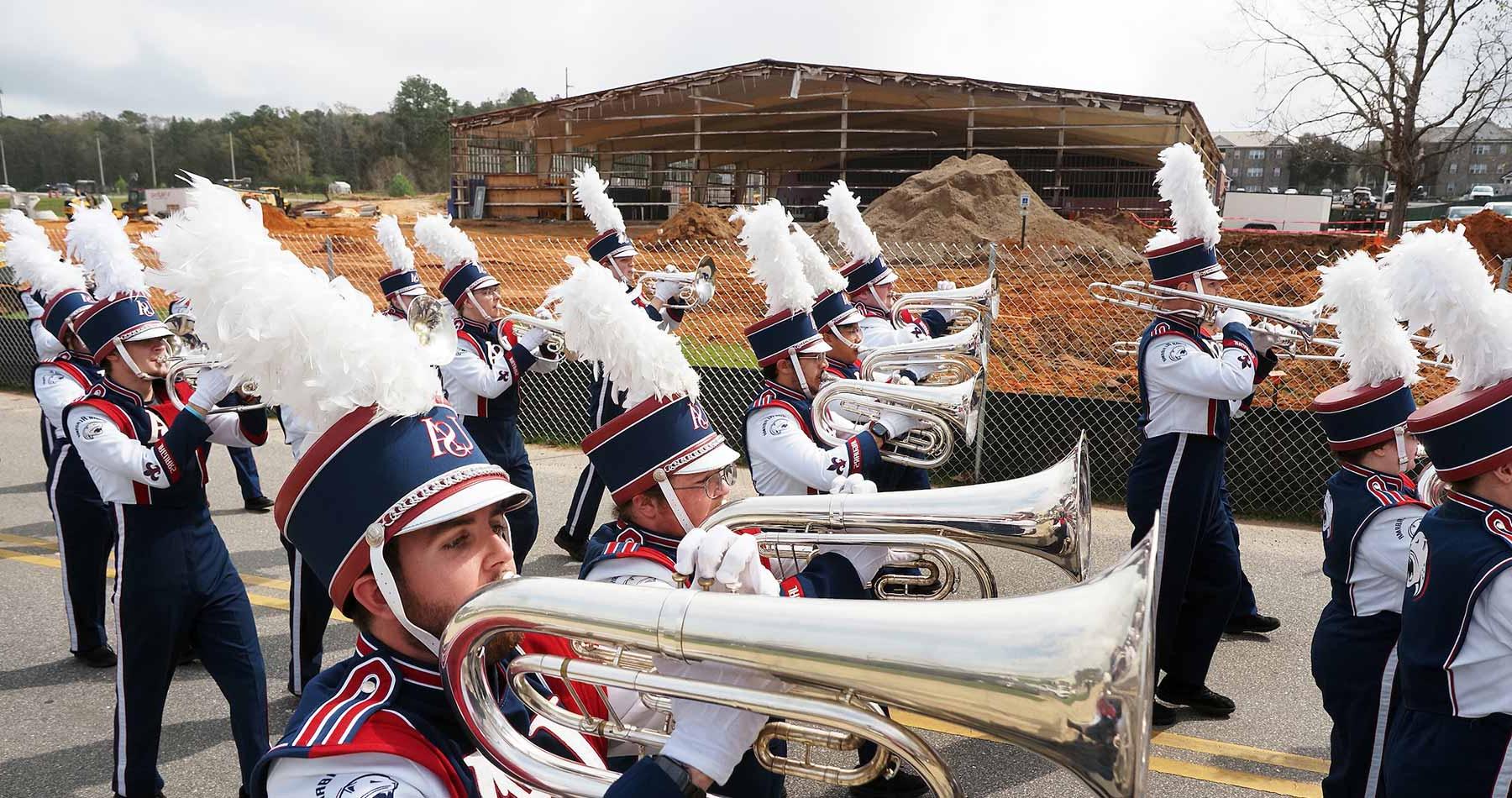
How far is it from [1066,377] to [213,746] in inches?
320

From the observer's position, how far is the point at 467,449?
5.49 feet

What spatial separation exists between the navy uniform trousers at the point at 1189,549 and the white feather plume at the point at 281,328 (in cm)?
386

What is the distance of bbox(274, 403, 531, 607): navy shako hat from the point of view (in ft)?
5.10

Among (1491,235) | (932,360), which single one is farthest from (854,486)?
(1491,235)

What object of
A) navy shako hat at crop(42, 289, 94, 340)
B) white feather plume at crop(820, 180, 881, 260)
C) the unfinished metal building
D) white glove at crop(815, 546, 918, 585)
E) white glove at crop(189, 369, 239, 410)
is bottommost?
white glove at crop(815, 546, 918, 585)

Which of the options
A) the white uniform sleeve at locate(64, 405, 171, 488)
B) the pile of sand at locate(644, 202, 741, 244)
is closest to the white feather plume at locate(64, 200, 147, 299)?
the white uniform sleeve at locate(64, 405, 171, 488)

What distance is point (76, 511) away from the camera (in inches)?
186

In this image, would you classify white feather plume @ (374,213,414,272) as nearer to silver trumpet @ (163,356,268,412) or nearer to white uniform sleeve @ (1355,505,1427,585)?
silver trumpet @ (163,356,268,412)

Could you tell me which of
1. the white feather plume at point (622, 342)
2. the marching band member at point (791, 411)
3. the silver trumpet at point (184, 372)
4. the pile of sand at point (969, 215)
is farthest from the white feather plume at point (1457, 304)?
the pile of sand at point (969, 215)

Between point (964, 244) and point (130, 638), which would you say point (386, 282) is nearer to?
point (130, 638)

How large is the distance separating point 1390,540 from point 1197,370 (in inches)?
60.4

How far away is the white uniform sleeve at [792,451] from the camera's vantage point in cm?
389

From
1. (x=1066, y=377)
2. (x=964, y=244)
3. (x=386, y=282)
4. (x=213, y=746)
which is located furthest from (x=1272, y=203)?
(x=213, y=746)

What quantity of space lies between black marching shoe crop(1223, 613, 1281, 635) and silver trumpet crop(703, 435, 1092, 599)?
3.14m
